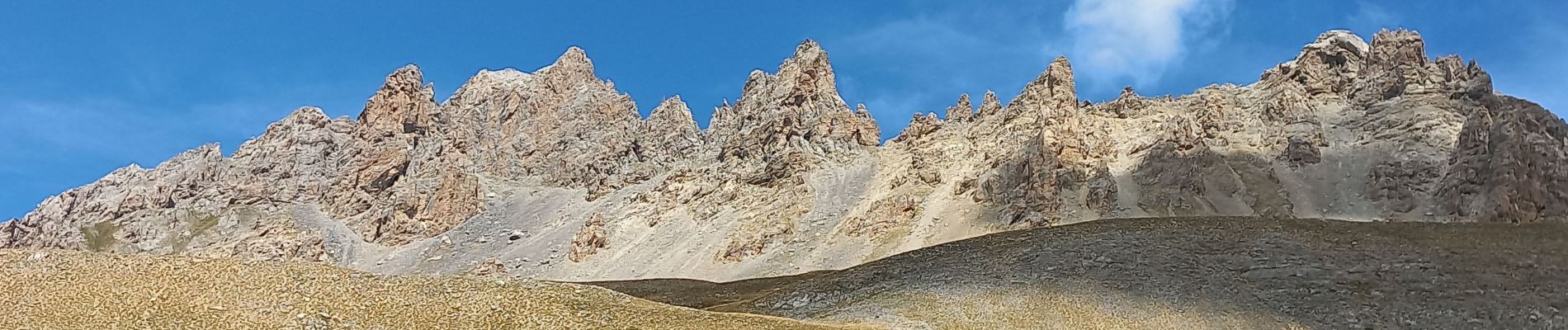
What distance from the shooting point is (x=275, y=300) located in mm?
33406

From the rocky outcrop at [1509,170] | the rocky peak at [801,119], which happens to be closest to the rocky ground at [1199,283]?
the rocky outcrop at [1509,170]

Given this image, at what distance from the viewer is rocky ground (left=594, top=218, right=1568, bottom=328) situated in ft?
141

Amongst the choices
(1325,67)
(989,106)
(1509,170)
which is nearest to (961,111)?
(989,106)

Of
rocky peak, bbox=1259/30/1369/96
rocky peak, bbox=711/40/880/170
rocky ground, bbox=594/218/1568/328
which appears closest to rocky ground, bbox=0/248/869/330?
rocky ground, bbox=594/218/1568/328

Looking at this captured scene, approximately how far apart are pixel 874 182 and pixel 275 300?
367ft

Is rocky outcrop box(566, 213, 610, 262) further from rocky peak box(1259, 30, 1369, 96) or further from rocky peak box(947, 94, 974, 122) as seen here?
rocky peak box(1259, 30, 1369, 96)

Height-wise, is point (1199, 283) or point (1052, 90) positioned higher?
point (1052, 90)

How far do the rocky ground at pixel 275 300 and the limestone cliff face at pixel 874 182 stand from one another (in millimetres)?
75913

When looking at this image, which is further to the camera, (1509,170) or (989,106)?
(989,106)

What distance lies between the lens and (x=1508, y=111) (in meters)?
101

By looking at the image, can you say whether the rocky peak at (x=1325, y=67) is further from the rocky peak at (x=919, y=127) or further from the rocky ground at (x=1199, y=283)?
the rocky ground at (x=1199, y=283)

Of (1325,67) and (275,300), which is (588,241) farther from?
(275,300)

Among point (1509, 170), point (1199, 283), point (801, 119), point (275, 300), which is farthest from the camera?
point (801, 119)

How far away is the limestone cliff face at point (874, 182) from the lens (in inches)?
4176
